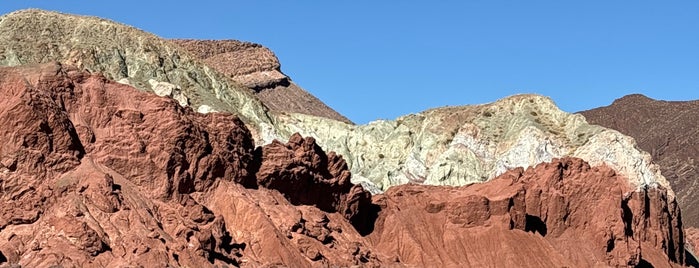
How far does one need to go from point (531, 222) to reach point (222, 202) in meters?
30.1

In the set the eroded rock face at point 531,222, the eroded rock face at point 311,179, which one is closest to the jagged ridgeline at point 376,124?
the eroded rock face at point 531,222

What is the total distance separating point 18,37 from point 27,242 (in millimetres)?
54802

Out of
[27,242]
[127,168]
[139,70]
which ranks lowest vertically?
[27,242]

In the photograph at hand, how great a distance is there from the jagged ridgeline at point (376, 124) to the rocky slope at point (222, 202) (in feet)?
54.3

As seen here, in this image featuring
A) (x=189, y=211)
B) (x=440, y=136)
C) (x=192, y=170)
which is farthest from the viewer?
(x=440, y=136)

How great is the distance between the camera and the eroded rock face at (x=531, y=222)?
Result: 102 m

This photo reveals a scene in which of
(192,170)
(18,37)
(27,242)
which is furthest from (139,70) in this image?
(27,242)

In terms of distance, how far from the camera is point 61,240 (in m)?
73.2

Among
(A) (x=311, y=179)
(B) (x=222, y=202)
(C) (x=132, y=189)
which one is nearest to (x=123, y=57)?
(A) (x=311, y=179)

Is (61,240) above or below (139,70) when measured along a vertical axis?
below

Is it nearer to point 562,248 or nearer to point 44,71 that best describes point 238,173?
point 44,71

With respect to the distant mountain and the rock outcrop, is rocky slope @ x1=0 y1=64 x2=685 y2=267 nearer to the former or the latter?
the distant mountain

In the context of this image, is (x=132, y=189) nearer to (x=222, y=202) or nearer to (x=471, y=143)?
(x=222, y=202)

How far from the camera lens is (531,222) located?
110 m
